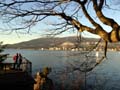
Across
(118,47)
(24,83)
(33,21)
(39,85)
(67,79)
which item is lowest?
(67,79)

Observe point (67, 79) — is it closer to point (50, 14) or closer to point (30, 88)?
point (30, 88)

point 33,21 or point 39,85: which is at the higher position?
point 33,21

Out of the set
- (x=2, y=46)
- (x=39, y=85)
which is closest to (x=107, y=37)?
(x=39, y=85)

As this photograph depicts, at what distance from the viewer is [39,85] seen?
352 inches

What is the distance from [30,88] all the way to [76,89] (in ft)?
43.3

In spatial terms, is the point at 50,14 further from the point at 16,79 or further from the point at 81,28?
the point at 16,79

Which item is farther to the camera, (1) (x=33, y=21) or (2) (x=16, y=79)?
(2) (x=16, y=79)

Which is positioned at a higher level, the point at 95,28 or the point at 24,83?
the point at 95,28

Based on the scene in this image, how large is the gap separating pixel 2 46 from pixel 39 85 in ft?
72.9

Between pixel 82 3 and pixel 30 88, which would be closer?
pixel 82 3

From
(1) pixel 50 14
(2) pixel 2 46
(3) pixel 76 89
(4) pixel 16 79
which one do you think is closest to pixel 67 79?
(3) pixel 76 89

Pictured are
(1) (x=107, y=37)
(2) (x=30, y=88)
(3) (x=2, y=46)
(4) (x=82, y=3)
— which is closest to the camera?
(1) (x=107, y=37)

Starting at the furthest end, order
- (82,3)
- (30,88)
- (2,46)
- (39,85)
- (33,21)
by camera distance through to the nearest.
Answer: (2,46) < (30,88) < (39,85) < (33,21) < (82,3)

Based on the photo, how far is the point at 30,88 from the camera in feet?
64.8
